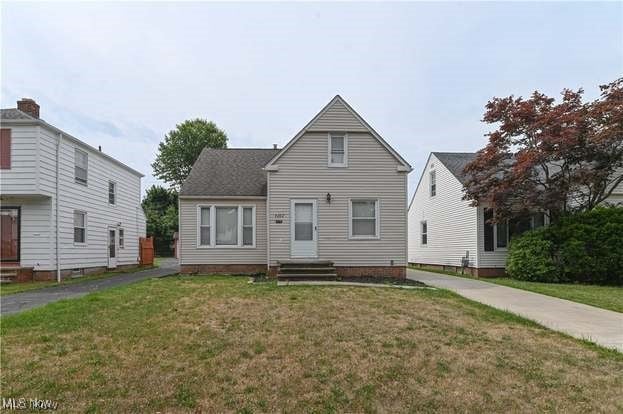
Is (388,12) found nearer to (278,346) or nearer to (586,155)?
(586,155)

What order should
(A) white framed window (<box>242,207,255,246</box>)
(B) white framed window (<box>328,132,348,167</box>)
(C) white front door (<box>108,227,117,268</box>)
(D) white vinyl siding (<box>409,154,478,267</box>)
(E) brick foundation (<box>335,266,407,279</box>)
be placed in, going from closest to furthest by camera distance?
(E) brick foundation (<box>335,266,407,279</box>) < (B) white framed window (<box>328,132,348,167</box>) < (A) white framed window (<box>242,207,255,246</box>) < (D) white vinyl siding (<box>409,154,478,267</box>) < (C) white front door (<box>108,227,117,268</box>)

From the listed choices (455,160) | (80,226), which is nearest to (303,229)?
(80,226)

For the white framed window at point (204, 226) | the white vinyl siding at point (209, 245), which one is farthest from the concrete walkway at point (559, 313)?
the white framed window at point (204, 226)

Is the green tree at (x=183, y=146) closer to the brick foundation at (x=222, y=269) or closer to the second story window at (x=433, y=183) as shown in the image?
the second story window at (x=433, y=183)

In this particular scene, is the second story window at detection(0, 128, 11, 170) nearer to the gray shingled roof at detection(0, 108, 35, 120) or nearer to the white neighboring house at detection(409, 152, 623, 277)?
the gray shingled roof at detection(0, 108, 35, 120)

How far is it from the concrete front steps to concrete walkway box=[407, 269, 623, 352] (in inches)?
154

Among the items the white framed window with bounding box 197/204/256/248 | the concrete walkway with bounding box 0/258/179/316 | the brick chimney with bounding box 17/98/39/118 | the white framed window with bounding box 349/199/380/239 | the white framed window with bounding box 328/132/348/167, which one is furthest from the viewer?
the white framed window with bounding box 197/204/256/248

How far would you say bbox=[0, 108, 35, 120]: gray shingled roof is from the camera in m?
14.0

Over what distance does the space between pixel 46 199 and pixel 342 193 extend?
35.4 feet

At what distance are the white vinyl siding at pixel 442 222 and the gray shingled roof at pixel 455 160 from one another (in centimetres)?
23

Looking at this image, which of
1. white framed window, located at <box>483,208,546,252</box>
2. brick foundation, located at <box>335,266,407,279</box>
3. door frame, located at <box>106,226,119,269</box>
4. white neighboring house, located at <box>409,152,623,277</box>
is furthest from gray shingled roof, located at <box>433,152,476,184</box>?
door frame, located at <box>106,226,119,269</box>

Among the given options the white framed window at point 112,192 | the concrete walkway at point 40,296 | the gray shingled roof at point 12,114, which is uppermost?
the gray shingled roof at point 12,114

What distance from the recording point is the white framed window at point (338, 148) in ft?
48.0

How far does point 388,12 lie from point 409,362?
34.5ft
